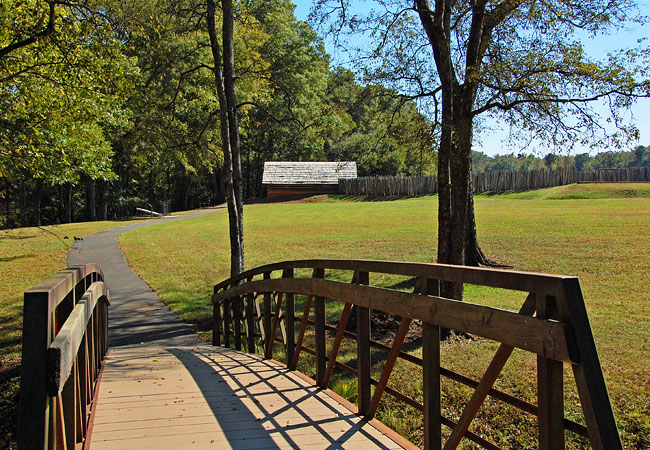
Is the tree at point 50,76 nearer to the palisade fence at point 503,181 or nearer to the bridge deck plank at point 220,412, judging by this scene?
the bridge deck plank at point 220,412

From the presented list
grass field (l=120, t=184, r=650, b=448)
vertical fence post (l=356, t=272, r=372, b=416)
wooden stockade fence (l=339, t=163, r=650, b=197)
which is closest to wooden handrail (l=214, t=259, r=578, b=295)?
vertical fence post (l=356, t=272, r=372, b=416)

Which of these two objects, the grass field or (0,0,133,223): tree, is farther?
(0,0,133,223): tree

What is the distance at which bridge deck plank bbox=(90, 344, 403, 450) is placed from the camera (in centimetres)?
380

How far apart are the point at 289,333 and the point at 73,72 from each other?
7315 millimetres

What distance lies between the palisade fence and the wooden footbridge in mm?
40908

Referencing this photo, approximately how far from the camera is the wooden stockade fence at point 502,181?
4391cm

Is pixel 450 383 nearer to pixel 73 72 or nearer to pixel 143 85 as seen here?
pixel 73 72

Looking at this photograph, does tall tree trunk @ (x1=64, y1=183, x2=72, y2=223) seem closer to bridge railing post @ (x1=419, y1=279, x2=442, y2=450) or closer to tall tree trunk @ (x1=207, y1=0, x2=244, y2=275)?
tall tree trunk @ (x1=207, y1=0, x2=244, y2=275)

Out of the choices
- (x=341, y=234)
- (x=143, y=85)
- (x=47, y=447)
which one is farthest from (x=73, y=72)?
(x=341, y=234)

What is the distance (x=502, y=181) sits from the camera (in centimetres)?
4525

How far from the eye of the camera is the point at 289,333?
6320 mm

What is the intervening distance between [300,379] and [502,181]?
42.4 m

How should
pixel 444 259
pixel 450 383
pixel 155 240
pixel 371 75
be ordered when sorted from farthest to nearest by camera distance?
pixel 155 240
pixel 371 75
pixel 444 259
pixel 450 383

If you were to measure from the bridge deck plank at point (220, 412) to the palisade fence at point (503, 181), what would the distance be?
41557 millimetres
